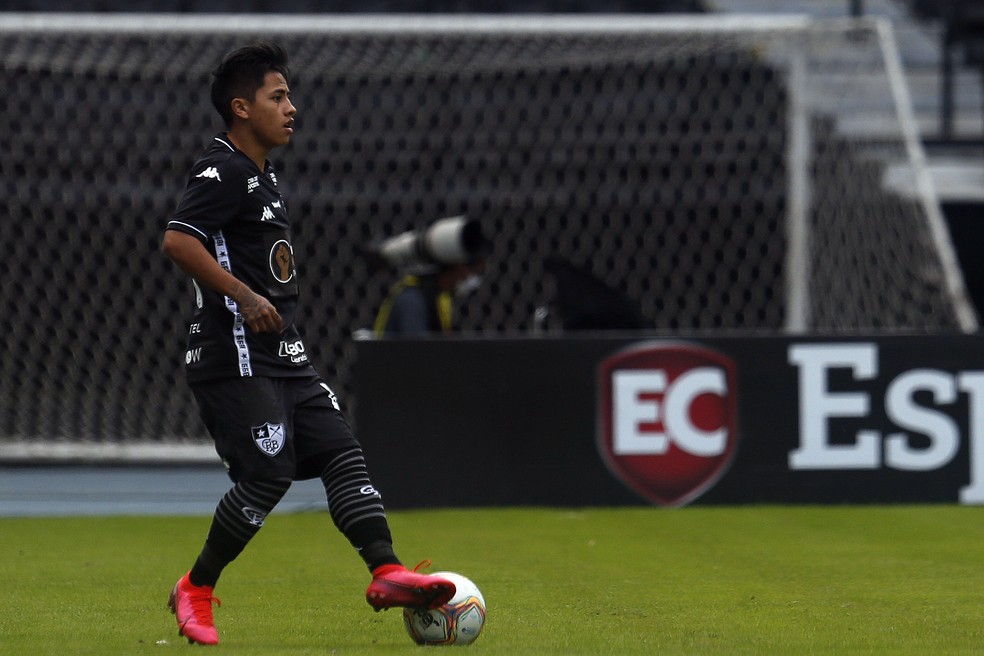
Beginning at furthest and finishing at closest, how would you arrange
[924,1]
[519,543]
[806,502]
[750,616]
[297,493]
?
[924,1] < [297,493] < [806,502] < [519,543] < [750,616]

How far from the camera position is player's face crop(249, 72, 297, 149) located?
4.06 m

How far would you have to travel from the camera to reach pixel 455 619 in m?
3.83

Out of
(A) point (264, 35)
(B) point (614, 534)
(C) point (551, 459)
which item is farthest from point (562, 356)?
(A) point (264, 35)

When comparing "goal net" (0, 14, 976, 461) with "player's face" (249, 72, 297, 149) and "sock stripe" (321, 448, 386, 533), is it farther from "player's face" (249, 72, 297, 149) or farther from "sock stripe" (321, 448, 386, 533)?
"sock stripe" (321, 448, 386, 533)

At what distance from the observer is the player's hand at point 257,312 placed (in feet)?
12.6

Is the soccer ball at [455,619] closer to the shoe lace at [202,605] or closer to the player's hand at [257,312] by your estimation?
the shoe lace at [202,605]

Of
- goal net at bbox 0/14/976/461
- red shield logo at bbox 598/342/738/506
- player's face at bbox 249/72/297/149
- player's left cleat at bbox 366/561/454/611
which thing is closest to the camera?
player's left cleat at bbox 366/561/454/611

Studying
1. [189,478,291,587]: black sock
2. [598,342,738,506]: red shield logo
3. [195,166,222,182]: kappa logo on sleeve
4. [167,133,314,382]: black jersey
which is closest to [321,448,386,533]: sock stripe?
[189,478,291,587]: black sock

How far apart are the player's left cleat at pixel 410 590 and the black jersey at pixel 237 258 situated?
23.8 inches

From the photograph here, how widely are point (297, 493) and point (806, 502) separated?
286 centimetres

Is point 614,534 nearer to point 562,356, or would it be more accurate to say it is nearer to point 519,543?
point 519,543

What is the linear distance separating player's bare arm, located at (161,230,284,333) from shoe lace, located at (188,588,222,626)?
68cm

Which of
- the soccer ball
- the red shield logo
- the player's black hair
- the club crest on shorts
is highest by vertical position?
the player's black hair

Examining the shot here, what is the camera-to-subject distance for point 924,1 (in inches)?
561
